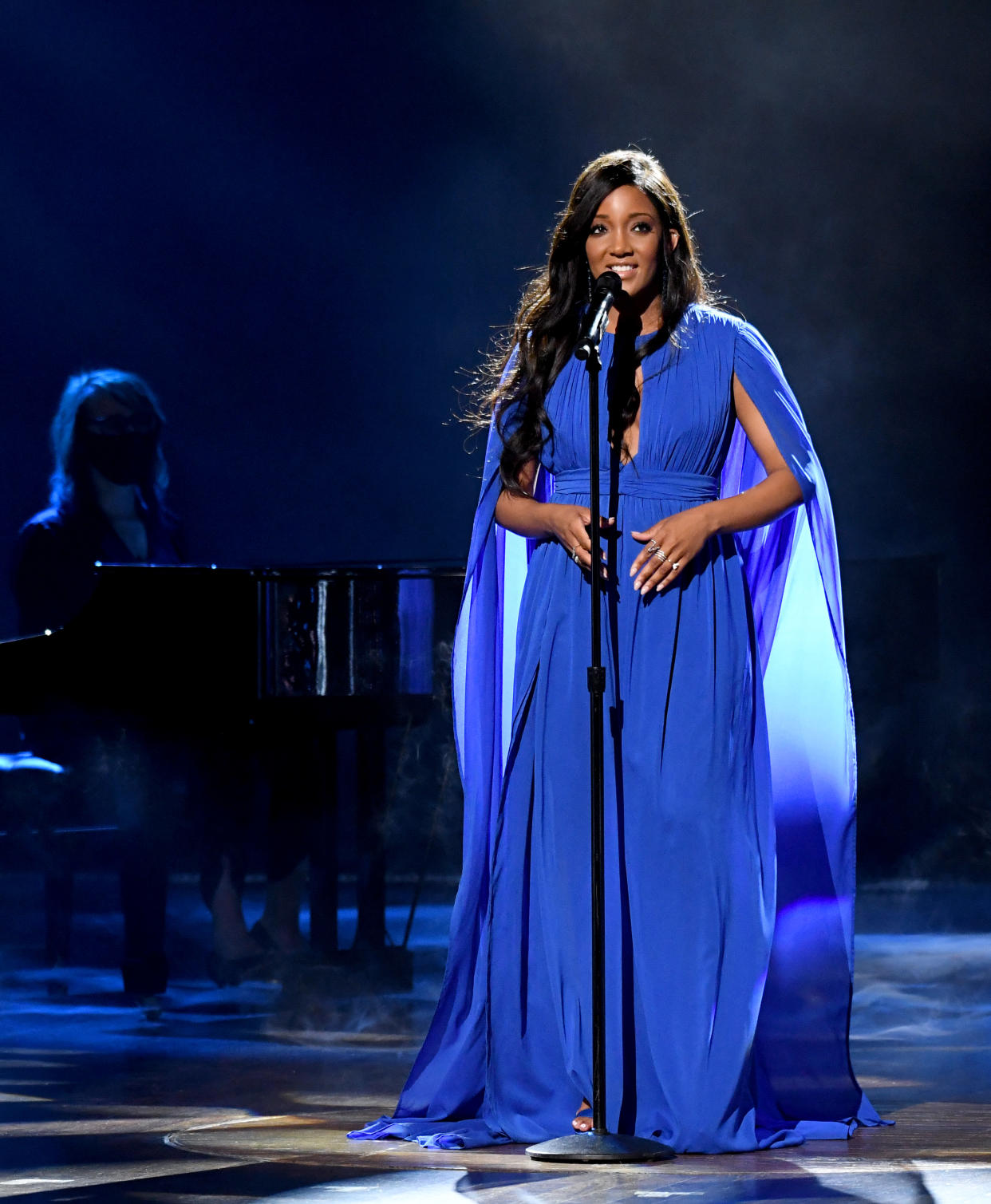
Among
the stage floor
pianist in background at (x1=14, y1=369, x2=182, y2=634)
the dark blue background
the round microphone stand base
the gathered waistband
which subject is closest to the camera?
the stage floor

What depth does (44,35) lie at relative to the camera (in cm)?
716

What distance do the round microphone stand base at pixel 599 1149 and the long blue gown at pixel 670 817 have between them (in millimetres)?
132

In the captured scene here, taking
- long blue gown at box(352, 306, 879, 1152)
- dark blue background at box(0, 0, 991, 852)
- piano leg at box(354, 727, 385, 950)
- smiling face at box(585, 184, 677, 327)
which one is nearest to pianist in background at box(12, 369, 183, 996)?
dark blue background at box(0, 0, 991, 852)

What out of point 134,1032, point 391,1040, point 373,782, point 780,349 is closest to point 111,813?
point 373,782

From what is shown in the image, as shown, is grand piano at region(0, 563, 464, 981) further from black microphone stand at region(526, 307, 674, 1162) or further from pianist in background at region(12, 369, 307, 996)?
black microphone stand at region(526, 307, 674, 1162)

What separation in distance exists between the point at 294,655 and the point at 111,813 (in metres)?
1.15

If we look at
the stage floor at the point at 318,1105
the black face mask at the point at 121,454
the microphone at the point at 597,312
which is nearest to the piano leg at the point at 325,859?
the stage floor at the point at 318,1105

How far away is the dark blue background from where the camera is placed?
6.61 meters

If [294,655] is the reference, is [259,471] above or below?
above

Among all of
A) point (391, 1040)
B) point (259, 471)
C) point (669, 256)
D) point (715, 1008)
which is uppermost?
point (259, 471)

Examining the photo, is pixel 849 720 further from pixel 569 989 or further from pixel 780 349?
pixel 780 349

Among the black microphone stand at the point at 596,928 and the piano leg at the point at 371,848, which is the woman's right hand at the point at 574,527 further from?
the piano leg at the point at 371,848

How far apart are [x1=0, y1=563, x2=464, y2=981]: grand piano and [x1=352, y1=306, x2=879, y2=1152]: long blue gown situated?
73.1 inches

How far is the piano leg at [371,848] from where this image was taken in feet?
16.3
